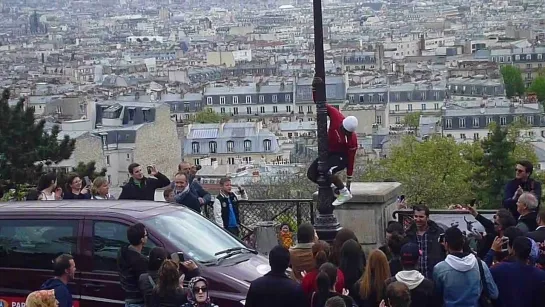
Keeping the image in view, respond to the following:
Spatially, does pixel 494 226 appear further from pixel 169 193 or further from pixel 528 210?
pixel 169 193

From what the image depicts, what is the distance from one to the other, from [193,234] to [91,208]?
0.84 meters

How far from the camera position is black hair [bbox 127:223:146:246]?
930cm

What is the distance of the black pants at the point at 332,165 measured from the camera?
11.7 m

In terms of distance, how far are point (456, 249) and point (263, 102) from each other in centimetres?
10903

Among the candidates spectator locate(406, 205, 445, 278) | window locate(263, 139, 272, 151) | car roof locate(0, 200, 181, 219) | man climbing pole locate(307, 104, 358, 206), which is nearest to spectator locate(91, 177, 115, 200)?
car roof locate(0, 200, 181, 219)

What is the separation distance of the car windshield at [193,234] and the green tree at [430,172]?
26720mm

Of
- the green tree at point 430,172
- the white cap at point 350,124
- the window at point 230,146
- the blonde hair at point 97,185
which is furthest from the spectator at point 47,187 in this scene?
the window at point 230,146

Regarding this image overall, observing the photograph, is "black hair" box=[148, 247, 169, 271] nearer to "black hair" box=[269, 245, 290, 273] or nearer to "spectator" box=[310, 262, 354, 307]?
"black hair" box=[269, 245, 290, 273]

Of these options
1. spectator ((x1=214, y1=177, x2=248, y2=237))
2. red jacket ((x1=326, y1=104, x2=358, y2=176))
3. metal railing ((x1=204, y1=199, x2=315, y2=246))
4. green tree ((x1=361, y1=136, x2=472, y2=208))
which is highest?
red jacket ((x1=326, y1=104, x2=358, y2=176))

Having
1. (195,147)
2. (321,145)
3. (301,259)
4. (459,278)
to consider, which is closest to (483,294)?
(459,278)

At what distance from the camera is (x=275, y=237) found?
13461 mm

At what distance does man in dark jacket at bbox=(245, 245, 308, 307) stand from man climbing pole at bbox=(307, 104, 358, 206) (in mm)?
2956

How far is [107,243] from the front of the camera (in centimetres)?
990

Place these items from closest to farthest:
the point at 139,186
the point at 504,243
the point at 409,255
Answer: the point at 409,255 < the point at 504,243 < the point at 139,186
